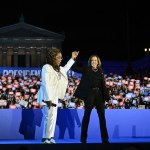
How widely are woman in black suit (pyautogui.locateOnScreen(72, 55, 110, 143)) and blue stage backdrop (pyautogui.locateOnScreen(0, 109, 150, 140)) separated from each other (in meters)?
1.33

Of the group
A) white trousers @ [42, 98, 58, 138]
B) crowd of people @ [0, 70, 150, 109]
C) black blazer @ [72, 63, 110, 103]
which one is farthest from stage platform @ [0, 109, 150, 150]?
crowd of people @ [0, 70, 150, 109]

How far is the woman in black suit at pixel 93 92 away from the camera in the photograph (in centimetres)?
649

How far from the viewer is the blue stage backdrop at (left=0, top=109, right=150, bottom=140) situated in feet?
25.4

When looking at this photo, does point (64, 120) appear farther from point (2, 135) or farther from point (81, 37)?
point (81, 37)

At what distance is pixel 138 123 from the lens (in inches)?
320

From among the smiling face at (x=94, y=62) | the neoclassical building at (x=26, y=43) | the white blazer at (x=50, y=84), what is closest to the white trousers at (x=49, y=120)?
the white blazer at (x=50, y=84)

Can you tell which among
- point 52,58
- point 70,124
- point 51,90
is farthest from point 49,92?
point 70,124

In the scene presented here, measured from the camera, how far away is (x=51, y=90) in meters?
6.29

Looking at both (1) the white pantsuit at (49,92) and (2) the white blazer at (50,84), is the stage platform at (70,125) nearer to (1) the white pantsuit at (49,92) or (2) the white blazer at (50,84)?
(1) the white pantsuit at (49,92)

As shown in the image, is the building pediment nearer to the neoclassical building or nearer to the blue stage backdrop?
the neoclassical building

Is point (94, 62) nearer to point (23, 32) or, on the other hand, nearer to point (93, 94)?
point (93, 94)

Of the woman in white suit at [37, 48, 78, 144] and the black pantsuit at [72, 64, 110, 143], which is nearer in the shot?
the woman in white suit at [37, 48, 78, 144]

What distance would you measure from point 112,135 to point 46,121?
2.04 meters

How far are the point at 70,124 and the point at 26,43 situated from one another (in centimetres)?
3781
